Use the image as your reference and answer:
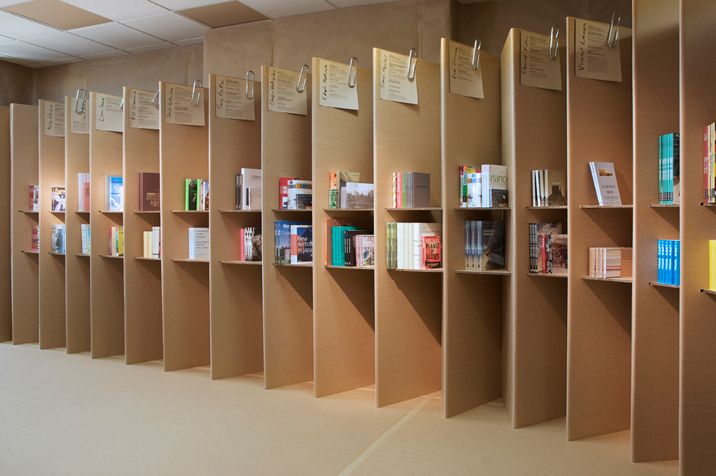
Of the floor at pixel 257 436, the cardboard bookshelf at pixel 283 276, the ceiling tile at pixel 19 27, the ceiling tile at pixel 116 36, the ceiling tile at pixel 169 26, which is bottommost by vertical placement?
the floor at pixel 257 436

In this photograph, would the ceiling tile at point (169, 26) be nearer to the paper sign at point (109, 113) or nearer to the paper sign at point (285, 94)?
the paper sign at point (109, 113)

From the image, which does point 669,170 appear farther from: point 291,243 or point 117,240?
point 117,240

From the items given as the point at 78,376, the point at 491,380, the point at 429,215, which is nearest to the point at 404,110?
the point at 429,215

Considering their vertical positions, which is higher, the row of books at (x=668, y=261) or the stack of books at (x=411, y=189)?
the stack of books at (x=411, y=189)

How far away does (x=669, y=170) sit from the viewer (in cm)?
323

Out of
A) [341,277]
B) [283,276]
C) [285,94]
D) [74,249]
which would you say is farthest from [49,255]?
[341,277]

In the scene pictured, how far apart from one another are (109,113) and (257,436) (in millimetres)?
3689

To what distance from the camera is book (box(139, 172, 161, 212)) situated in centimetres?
573

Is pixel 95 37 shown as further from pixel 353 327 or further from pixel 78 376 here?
pixel 353 327

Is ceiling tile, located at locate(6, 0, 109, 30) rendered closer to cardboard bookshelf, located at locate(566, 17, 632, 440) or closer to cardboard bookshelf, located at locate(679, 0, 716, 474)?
cardboard bookshelf, located at locate(566, 17, 632, 440)

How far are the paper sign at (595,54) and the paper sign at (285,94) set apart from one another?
86.8 inches

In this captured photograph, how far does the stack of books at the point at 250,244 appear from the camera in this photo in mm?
5125

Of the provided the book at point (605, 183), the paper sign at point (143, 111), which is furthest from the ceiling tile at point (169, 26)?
the book at point (605, 183)

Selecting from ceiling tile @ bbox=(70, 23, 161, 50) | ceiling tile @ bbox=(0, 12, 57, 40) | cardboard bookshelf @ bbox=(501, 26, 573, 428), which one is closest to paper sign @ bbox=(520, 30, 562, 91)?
cardboard bookshelf @ bbox=(501, 26, 573, 428)
